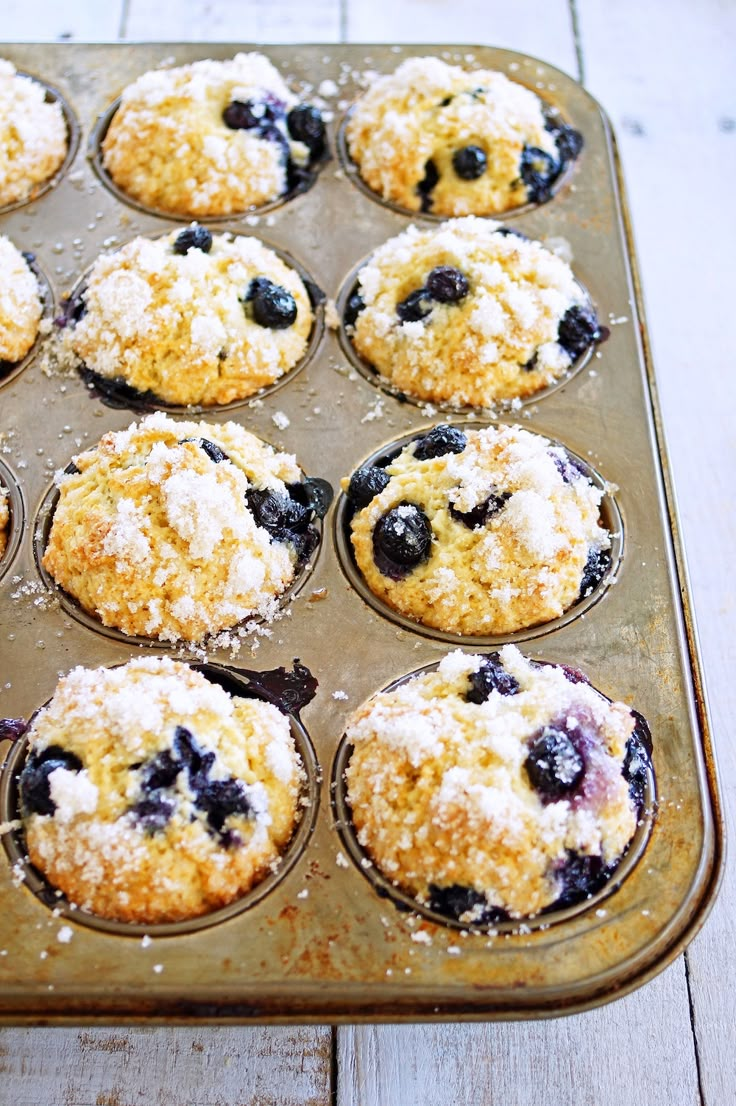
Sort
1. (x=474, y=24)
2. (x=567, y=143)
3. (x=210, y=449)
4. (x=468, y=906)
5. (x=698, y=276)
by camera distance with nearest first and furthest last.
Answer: (x=468, y=906) → (x=210, y=449) → (x=567, y=143) → (x=698, y=276) → (x=474, y=24)

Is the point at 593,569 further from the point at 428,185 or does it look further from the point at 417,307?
the point at 428,185

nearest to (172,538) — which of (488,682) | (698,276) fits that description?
(488,682)

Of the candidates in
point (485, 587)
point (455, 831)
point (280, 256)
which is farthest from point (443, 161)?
point (455, 831)

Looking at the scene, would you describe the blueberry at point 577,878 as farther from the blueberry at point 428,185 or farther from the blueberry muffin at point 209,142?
the blueberry muffin at point 209,142

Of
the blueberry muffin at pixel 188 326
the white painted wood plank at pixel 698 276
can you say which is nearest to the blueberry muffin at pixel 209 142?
the blueberry muffin at pixel 188 326

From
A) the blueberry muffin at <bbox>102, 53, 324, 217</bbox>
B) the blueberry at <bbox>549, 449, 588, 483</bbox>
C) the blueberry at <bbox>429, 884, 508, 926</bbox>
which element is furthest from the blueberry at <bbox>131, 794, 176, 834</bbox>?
the blueberry muffin at <bbox>102, 53, 324, 217</bbox>

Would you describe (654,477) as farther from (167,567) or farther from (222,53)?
(222,53)
